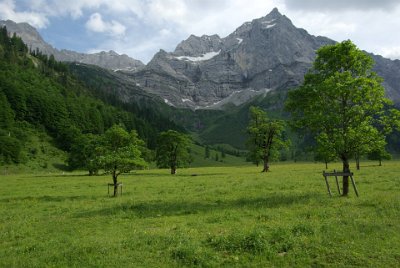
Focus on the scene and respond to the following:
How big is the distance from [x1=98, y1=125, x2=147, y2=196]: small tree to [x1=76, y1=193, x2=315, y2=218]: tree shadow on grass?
35.5 ft

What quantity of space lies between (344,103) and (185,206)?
16.2m

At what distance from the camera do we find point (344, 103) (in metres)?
29.0

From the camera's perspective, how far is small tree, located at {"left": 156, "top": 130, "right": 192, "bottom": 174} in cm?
9412

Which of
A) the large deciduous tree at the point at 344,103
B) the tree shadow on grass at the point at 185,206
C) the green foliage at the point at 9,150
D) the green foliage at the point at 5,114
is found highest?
the green foliage at the point at 5,114

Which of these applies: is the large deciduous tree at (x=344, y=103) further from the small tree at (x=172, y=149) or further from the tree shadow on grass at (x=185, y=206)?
the small tree at (x=172, y=149)

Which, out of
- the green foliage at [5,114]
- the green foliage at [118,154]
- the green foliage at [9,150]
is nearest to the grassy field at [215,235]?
the green foliage at [118,154]

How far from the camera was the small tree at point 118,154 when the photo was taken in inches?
1560

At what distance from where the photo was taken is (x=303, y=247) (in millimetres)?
14500

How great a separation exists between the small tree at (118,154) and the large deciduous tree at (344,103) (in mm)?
20065

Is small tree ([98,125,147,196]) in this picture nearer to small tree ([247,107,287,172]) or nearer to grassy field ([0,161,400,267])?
grassy field ([0,161,400,267])

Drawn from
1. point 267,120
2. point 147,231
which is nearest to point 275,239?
point 147,231

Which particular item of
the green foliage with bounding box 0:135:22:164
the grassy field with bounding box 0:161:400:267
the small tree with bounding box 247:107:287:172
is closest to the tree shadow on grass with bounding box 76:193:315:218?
the grassy field with bounding box 0:161:400:267

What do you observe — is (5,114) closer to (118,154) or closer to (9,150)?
(9,150)

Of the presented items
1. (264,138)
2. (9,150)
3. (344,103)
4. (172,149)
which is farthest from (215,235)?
(9,150)
